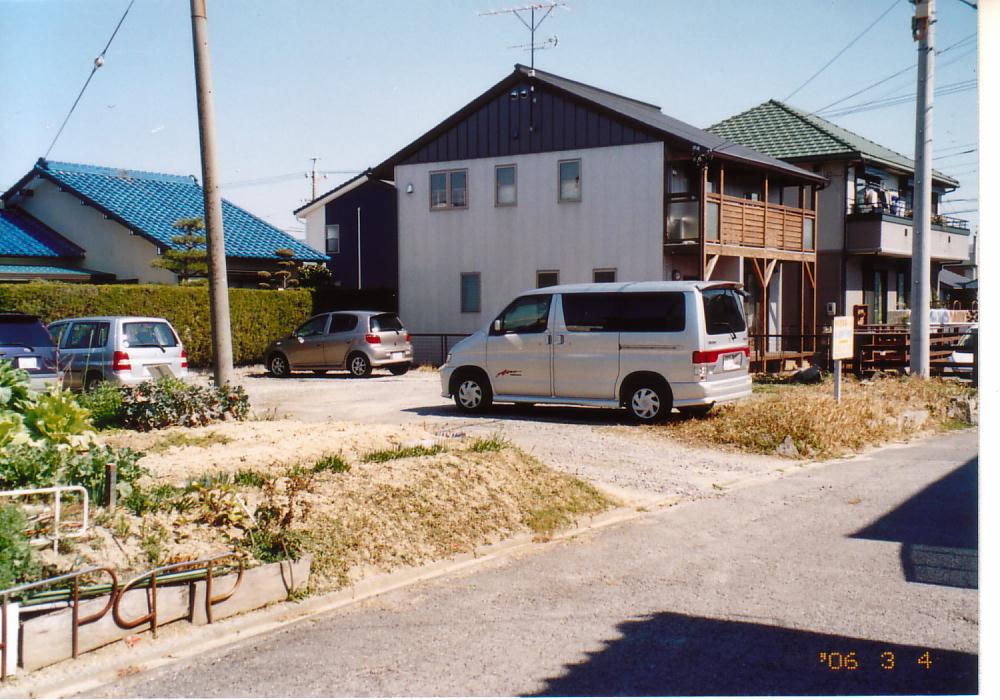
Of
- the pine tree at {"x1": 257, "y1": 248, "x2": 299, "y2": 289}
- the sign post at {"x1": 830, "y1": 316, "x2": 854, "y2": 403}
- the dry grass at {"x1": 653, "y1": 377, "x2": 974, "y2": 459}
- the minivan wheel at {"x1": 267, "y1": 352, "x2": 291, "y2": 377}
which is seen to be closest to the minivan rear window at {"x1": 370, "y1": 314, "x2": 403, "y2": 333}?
the minivan wheel at {"x1": 267, "y1": 352, "x2": 291, "y2": 377}

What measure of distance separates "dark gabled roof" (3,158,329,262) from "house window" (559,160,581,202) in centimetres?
879

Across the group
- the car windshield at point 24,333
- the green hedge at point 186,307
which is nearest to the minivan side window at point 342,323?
the green hedge at point 186,307

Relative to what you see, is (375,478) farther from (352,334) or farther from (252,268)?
(252,268)

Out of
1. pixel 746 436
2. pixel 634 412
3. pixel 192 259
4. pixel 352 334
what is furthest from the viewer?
pixel 192 259

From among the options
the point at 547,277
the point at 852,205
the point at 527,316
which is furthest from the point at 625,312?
the point at 852,205

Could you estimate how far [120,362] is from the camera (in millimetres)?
13492

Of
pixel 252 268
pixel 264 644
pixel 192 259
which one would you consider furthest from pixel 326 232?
pixel 264 644

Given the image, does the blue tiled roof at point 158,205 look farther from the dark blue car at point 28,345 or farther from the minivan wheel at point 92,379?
the dark blue car at point 28,345

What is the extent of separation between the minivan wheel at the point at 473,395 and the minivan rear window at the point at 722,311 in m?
3.41

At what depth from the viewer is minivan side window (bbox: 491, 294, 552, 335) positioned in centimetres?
1341

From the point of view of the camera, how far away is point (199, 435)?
33.0 feet

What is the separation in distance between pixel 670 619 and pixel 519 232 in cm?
1993

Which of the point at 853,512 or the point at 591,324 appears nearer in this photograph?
the point at 853,512

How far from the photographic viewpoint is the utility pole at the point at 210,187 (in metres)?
11.0
